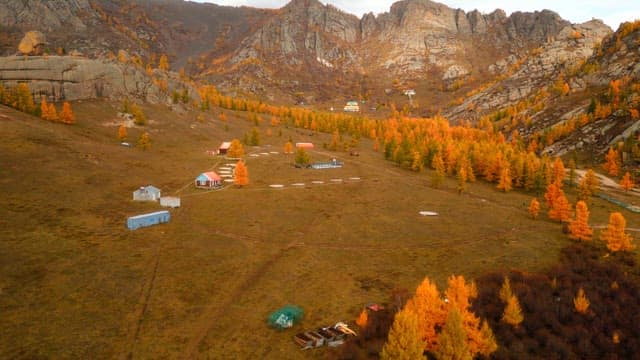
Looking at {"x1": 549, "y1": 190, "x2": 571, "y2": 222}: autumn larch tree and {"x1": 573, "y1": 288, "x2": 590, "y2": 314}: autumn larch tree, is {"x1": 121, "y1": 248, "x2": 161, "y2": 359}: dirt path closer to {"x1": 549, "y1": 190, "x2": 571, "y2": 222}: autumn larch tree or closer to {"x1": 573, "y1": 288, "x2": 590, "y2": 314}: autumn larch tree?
{"x1": 573, "y1": 288, "x2": 590, "y2": 314}: autumn larch tree

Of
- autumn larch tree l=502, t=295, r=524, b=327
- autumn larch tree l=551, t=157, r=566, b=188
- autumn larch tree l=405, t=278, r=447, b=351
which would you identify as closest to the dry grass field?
autumn larch tree l=405, t=278, r=447, b=351

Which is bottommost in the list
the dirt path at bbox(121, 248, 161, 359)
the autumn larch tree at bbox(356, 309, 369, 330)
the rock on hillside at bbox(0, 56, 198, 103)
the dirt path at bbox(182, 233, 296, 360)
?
the dirt path at bbox(121, 248, 161, 359)

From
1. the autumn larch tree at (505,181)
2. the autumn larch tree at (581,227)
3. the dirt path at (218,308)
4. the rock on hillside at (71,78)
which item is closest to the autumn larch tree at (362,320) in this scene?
the dirt path at (218,308)

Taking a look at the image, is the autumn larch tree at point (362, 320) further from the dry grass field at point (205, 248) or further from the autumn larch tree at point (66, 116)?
the autumn larch tree at point (66, 116)

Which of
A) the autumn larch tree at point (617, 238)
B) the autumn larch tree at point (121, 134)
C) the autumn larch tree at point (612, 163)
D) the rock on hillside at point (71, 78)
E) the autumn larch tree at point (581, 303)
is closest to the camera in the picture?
the autumn larch tree at point (581, 303)

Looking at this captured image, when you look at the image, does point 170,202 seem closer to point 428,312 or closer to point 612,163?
point 428,312

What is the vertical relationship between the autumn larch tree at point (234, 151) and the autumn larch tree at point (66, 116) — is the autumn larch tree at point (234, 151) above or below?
below

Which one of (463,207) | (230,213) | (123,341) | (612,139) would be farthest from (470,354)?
(612,139)
